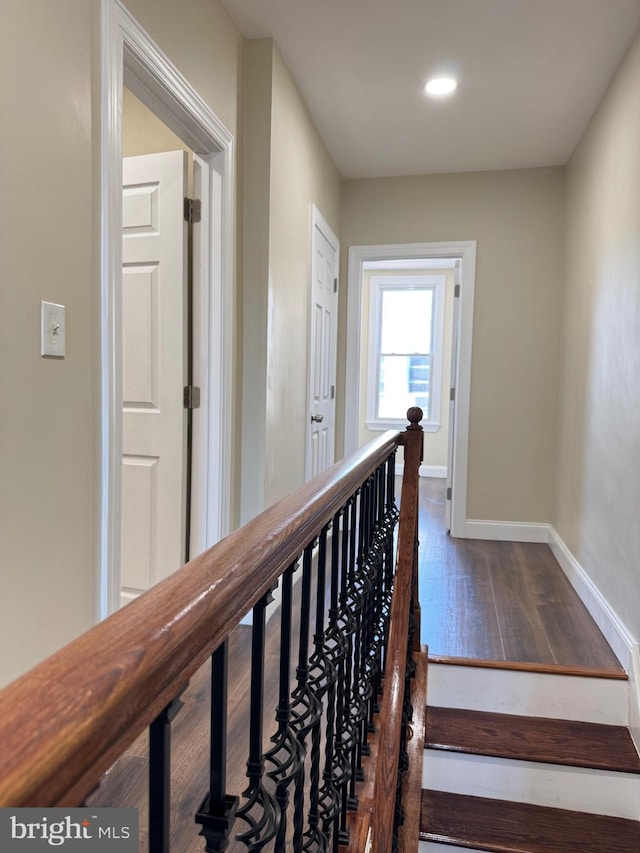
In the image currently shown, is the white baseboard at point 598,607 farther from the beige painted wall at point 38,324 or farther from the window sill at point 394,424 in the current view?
the window sill at point 394,424

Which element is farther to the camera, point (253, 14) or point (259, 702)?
point (253, 14)

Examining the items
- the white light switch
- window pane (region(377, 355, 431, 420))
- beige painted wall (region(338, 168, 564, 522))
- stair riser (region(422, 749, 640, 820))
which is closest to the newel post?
A: stair riser (region(422, 749, 640, 820))

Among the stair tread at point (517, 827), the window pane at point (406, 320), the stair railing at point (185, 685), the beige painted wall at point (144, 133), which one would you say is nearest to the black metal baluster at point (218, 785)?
the stair railing at point (185, 685)

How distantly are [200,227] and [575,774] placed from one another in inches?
103

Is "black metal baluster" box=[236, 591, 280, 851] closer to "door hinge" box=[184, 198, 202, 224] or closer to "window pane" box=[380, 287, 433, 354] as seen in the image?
"door hinge" box=[184, 198, 202, 224]

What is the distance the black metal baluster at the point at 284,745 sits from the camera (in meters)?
0.68

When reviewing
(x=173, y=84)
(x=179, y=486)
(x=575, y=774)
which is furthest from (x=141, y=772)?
(x=173, y=84)

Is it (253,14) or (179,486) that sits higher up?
(253,14)

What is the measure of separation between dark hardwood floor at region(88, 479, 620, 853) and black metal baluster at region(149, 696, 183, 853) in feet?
3.97

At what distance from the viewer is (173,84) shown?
1872 mm

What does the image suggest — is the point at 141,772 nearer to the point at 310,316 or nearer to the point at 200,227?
the point at 200,227

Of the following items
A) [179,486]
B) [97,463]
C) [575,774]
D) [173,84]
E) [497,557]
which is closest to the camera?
[97,463]

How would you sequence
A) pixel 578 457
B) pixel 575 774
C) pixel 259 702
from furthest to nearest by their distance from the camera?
1. pixel 578 457
2. pixel 575 774
3. pixel 259 702

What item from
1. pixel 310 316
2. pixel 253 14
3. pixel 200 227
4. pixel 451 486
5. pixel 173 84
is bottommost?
pixel 451 486
